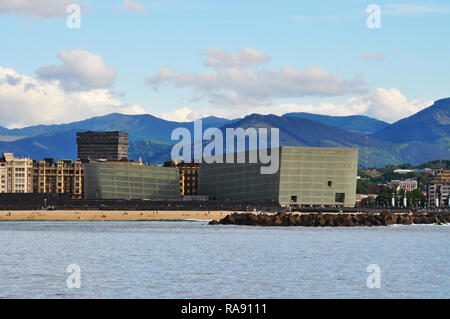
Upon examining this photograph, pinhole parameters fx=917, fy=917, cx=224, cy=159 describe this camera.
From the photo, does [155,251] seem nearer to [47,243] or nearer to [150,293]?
[47,243]

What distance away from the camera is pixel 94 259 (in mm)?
91750

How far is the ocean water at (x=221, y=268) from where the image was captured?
64.8 metres

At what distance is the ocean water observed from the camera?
212 ft

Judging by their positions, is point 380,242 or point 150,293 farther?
point 380,242

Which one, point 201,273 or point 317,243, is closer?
point 201,273

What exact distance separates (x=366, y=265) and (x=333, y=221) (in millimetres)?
112887

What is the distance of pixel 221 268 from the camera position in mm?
82125

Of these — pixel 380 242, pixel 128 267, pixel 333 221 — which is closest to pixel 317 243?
pixel 380 242

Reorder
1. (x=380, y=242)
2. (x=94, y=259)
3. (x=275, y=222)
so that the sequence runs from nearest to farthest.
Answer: (x=94, y=259)
(x=380, y=242)
(x=275, y=222)
